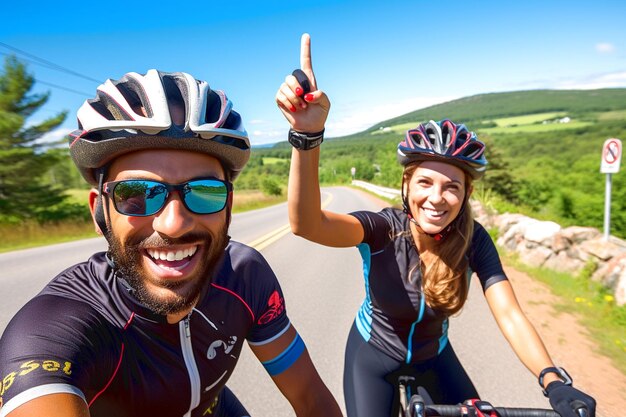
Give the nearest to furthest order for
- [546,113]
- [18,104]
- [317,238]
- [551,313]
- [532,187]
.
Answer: [317,238]
[551,313]
[18,104]
[532,187]
[546,113]

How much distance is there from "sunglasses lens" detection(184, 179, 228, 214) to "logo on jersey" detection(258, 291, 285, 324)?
596 mm

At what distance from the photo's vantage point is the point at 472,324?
487 cm

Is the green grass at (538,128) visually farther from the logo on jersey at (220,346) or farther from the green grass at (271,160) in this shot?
the logo on jersey at (220,346)

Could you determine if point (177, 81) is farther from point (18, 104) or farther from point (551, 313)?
point (18, 104)

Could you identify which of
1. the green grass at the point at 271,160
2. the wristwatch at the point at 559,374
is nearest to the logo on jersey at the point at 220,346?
the wristwatch at the point at 559,374

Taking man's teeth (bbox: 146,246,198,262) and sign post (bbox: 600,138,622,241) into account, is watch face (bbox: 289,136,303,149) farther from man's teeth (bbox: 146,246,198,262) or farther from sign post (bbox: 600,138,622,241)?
sign post (bbox: 600,138,622,241)

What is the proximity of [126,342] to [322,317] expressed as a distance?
13.4ft

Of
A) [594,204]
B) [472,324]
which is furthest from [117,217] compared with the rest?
[594,204]

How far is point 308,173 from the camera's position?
172 centimetres

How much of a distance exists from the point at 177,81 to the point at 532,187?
50656 mm

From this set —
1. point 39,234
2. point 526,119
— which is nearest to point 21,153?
point 39,234

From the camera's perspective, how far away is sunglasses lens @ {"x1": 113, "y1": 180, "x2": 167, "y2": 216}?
1.32m

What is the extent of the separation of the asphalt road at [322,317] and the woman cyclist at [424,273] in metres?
1.20

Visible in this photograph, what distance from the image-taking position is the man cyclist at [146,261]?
1280 millimetres
